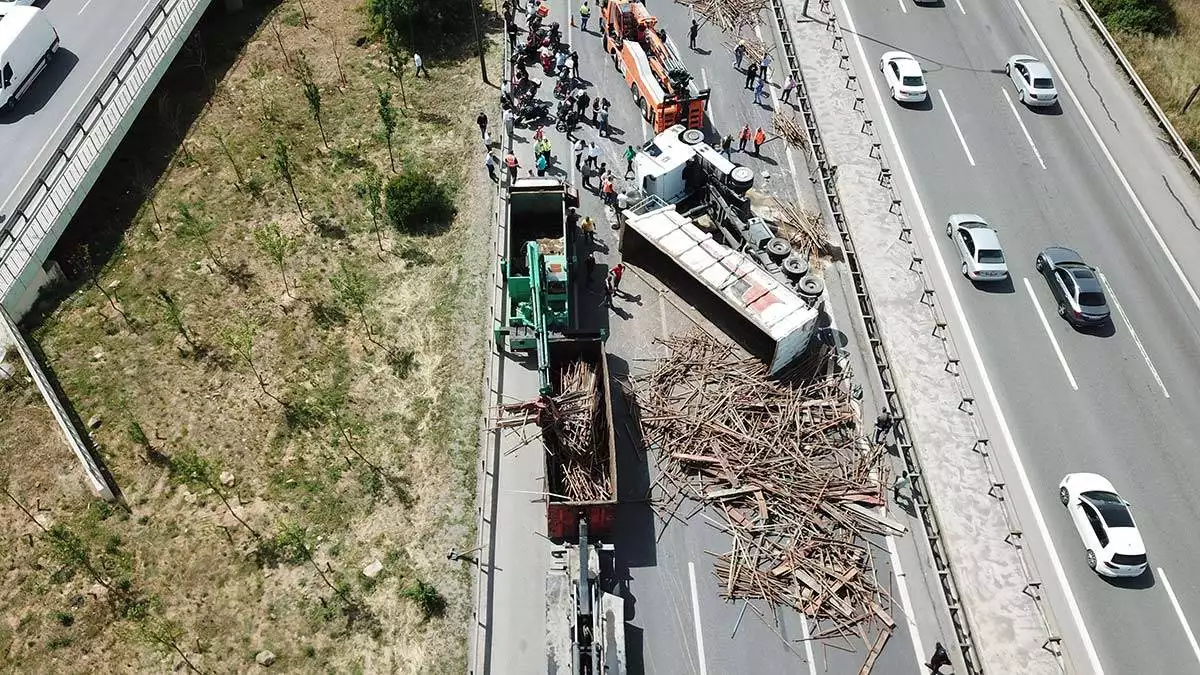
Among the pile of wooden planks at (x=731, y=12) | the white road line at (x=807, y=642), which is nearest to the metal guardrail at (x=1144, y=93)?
the pile of wooden planks at (x=731, y=12)

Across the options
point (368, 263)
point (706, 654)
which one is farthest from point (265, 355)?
point (706, 654)

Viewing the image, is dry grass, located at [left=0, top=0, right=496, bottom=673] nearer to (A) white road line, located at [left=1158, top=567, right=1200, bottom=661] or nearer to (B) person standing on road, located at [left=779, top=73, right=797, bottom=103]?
(B) person standing on road, located at [left=779, top=73, right=797, bottom=103]

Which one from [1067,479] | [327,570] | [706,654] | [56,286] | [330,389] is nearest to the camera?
[706,654]

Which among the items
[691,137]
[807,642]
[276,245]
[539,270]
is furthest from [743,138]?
[807,642]

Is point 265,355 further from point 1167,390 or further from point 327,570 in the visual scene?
point 1167,390

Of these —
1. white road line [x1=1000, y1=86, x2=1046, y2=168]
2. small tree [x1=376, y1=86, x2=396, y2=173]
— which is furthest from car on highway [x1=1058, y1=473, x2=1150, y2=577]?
small tree [x1=376, y1=86, x2=396, y2=173]

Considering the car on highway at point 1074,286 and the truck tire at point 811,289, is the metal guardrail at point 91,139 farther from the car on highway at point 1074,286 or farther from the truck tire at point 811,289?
the car on highway at point 1074,286

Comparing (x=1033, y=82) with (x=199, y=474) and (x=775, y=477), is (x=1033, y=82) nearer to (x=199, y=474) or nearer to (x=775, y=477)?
(x=775, y=477)

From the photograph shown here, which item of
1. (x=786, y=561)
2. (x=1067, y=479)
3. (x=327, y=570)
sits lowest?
(x=327, y=570)
